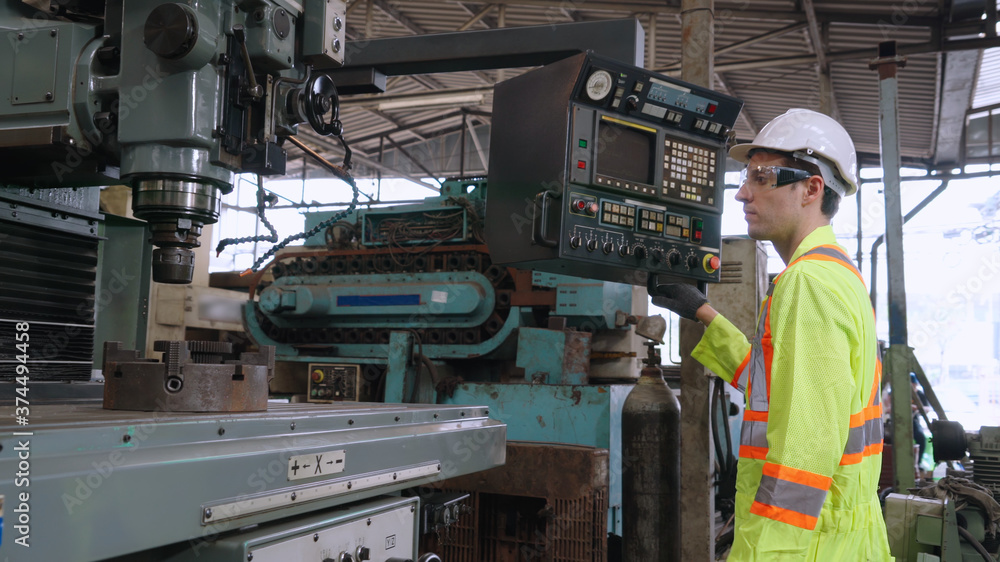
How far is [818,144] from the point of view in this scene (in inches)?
58.6

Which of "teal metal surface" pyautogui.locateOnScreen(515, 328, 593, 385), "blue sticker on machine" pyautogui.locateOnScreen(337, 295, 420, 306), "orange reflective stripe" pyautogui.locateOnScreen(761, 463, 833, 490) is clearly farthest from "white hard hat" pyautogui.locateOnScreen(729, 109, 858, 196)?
"blue sticker on machine" pyautogui.locateOnScreen(337, 295, 420, 306)

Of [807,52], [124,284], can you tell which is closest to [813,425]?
[124,284]

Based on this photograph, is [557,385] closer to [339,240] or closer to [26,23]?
[339,240]

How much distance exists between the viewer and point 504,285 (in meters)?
3.59

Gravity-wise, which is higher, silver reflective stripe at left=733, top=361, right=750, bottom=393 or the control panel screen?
Answer: the control panel screen

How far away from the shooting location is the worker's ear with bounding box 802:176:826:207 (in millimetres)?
1482

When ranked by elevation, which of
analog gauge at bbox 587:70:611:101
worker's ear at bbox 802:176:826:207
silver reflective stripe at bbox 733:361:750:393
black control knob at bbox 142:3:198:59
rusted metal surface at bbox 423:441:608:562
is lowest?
rusted metal surface at bbox 423:441:608:562

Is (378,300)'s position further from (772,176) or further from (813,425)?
(813,425)

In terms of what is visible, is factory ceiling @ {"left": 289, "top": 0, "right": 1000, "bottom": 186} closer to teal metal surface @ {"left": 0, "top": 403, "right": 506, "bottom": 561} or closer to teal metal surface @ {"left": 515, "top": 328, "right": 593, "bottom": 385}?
teal metal surface @ {"left": 515, "top": 328, "right": 593, "bottom": 385}

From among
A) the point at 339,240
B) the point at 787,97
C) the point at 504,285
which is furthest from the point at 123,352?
the point at 787,97

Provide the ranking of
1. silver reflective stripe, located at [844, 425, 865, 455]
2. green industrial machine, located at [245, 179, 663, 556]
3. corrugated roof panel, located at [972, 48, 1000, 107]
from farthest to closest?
corrugated roof panel, located at [972, 48, 1000, 107], green industrial machine, located at [245, 179, 663, 556], silver reflective stripe, located at [844, 425, 865, 455]

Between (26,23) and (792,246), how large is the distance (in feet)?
4.51

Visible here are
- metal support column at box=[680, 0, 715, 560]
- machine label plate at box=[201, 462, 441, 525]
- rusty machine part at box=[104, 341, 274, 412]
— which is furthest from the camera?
metal support column at box=[680, 0, 715, 560]

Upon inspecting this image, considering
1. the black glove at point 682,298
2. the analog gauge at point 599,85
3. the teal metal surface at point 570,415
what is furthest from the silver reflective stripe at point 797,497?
the teal metal surface at point 570,415
